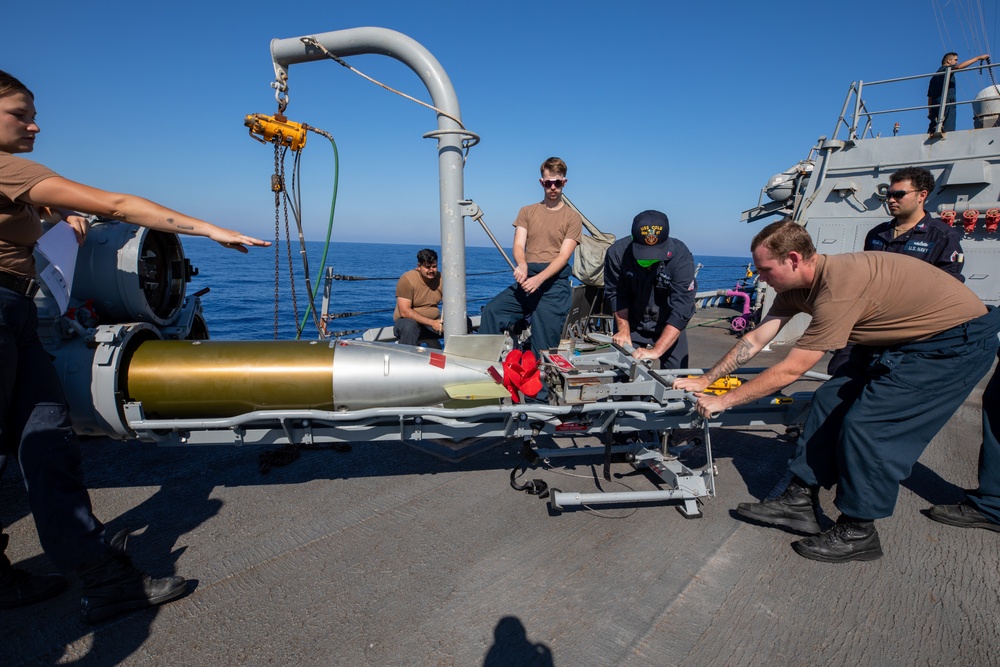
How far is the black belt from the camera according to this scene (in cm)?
239

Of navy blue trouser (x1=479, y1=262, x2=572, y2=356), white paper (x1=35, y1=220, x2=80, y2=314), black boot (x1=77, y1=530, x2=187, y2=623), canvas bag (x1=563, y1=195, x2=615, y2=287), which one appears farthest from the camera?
canvas bag (x1=563, y1=195, x2=615, y2=287)

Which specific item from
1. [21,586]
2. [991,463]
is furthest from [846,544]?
[21,586]

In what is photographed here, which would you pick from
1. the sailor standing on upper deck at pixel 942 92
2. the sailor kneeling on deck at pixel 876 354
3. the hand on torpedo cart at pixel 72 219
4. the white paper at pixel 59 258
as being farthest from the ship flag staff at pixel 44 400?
the sailor standing on upper deck at pixel 942 92

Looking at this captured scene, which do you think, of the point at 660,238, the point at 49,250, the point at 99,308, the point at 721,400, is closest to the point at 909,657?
the point at 721,400

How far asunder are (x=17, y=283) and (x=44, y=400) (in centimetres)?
60

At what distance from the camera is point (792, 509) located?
3.47 m

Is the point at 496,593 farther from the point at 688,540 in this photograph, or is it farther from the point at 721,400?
the point at 721,400

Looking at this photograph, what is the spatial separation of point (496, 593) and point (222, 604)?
1.48 metres

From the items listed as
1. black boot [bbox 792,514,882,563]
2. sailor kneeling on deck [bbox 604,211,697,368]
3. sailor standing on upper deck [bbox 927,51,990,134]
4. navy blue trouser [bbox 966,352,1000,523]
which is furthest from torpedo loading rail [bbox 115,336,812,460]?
sailor standing on upper deck [bbox 927,51,990,134]

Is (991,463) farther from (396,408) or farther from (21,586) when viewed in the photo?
(21,586)

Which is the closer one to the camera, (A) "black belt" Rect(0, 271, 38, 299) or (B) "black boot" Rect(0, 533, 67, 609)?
(A) "black belt" Rect(0, 271, 38, 299)

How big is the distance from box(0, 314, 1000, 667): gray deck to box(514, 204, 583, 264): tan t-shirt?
222 cm

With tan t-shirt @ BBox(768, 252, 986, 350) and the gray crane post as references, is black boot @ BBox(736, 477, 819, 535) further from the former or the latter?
the gray crane post

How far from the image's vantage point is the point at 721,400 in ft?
10.3
